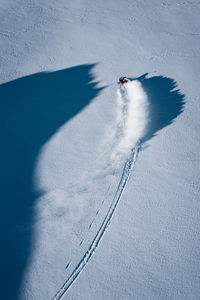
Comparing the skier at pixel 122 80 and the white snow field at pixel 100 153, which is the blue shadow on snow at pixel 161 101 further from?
the skier at pixel 122 80

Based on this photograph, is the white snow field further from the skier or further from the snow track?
the skier

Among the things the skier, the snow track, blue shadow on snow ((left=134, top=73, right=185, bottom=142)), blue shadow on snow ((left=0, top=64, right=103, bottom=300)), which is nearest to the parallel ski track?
the snow track

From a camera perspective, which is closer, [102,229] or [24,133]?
[102,229]

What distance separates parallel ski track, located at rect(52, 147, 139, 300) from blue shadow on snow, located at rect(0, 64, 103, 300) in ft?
3.82

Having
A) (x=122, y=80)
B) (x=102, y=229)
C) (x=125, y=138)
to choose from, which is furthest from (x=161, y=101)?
(x=102, y=229)

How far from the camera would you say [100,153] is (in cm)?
730

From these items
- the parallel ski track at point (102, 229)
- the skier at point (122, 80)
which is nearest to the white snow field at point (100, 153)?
the parallel ski track at point (102, 229)

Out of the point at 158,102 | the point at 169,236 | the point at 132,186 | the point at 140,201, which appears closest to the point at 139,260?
the point at 169,236

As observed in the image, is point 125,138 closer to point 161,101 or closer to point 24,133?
point 161,101

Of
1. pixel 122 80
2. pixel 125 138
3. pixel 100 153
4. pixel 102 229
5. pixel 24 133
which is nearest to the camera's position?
pixel 102 229

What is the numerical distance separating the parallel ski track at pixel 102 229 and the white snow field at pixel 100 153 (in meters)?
0.03

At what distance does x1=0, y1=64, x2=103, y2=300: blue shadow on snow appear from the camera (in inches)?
239

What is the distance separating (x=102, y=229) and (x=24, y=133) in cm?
387

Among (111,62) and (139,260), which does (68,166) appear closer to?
(139,260)
